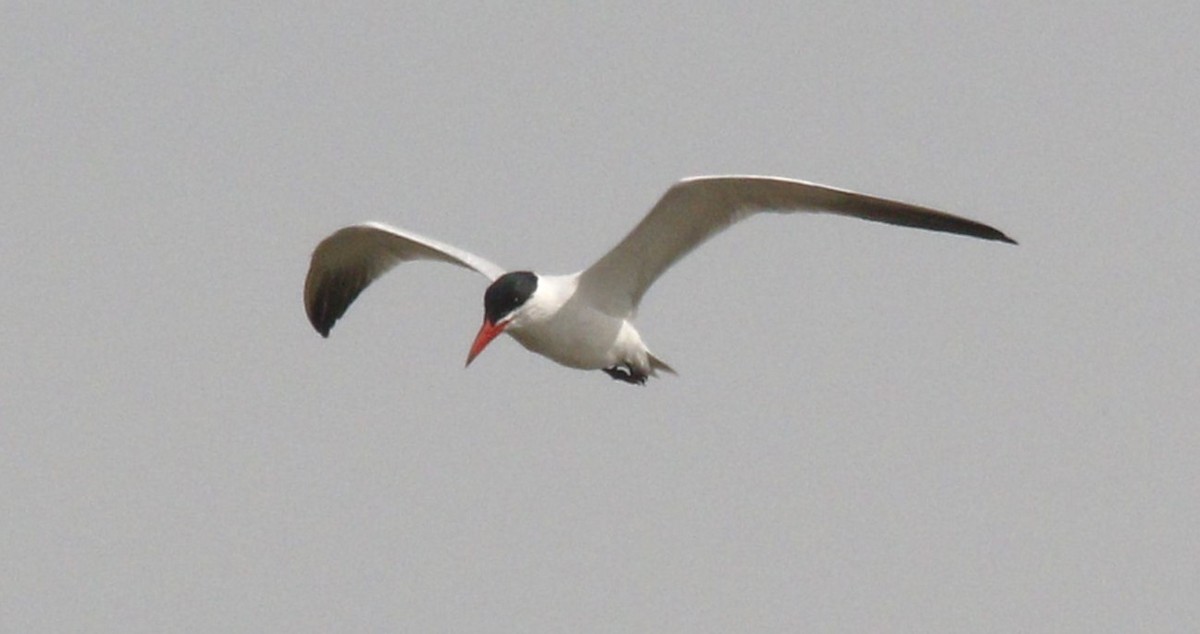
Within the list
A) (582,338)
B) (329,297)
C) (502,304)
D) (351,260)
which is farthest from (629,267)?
(329,297)

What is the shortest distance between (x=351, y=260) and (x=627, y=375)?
2.64 m

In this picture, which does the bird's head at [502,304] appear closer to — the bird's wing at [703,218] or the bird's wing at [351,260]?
the bird's wing at [703,218]

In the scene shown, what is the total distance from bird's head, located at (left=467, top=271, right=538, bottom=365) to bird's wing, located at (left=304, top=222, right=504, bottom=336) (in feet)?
4.48

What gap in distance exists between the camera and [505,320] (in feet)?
45.5

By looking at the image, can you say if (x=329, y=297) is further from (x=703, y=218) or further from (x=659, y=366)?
(x=703, y=218)

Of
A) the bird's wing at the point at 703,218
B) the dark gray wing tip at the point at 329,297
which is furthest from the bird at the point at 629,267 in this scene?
the dark gray wing tip at the point at 329,297

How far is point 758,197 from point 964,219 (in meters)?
1.28

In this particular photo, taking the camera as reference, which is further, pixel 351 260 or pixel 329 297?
pixel 329 297

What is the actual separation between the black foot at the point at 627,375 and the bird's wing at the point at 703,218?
0.55m

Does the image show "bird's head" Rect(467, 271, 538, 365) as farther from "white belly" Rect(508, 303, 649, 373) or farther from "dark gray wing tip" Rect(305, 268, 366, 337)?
"dark gray wing tip" Rect(305, 268, 366, 337)

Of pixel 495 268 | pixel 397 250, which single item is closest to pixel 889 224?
pixel 495 268

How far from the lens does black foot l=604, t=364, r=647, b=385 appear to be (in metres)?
14.9

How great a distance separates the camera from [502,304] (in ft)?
45.4

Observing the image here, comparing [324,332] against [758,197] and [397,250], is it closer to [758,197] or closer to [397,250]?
[397,250]
